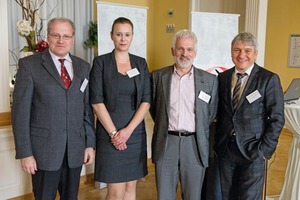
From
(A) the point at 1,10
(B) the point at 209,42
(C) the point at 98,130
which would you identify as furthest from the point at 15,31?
(C) the point at 98,130

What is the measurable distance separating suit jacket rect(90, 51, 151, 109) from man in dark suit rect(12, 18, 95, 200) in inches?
5.3

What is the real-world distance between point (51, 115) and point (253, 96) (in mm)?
1176

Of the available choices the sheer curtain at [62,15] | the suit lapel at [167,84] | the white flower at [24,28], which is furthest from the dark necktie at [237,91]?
the sheer curtain at [62,15]

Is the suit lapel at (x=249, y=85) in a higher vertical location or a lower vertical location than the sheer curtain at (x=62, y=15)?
lower

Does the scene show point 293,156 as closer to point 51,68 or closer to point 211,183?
point 211,183

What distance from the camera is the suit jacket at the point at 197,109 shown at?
7.13 ft

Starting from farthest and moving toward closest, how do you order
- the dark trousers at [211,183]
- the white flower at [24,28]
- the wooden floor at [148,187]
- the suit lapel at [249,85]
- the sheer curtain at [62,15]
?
the sheer curtain at [62,15], the wooden floor at [148,187], the white flower at [24,28], the dark trousers at [211,183], the suit lapel at [249,85]

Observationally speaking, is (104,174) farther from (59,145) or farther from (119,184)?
(59,145)

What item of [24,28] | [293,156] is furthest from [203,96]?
[24,28]

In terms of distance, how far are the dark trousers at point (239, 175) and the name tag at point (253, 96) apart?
0.94 feet

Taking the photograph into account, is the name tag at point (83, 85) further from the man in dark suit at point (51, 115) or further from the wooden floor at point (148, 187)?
the wooden floor at point (148, 187)

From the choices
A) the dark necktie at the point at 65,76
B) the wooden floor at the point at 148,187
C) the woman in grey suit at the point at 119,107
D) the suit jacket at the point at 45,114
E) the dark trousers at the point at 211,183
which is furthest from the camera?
the wooden floor at the point at 148,187

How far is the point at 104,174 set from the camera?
2.30m

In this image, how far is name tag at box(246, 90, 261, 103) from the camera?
2.07 metres
